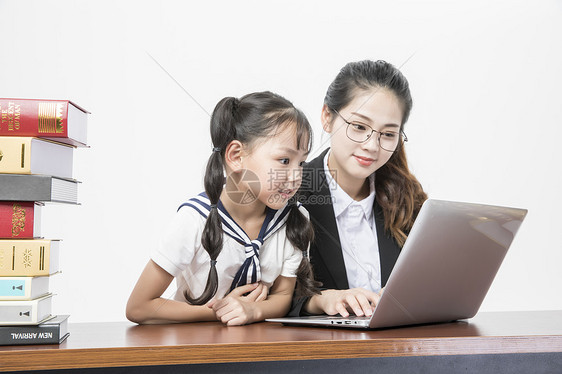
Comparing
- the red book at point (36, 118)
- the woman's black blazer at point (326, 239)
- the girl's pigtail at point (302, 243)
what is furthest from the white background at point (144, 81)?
the red book at point (36, 118)

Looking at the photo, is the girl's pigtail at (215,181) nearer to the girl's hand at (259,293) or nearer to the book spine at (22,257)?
the girl's hand at (259,293)

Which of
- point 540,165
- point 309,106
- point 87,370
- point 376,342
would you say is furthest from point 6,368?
point 540,165

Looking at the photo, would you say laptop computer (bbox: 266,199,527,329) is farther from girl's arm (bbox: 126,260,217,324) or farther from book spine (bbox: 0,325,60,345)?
book spine (bbox: 0,325,60,345)

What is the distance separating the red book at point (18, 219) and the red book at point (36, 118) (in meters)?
0.12

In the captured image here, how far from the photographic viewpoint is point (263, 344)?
0.82 metres

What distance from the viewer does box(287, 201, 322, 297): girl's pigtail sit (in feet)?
4.58

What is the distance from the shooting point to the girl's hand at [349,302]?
3.76 feet

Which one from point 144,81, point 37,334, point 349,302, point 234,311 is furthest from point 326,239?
point 144,81

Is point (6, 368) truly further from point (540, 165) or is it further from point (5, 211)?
point (540, 165)

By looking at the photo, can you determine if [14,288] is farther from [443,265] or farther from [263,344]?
[443,265]

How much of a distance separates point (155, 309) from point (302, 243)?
41 centimetres

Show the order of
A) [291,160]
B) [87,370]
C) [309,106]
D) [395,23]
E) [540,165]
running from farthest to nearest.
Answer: [540,165]
[395,23]
[309,106]
[291,160]
[87,370]

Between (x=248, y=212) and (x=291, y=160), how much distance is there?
0.17 metres

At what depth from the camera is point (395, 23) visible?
9.14 ft
